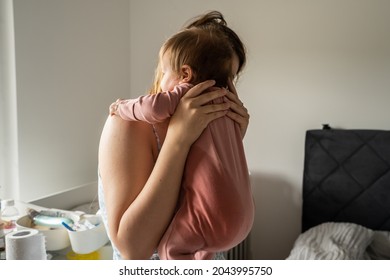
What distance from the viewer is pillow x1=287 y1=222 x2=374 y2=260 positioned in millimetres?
1432

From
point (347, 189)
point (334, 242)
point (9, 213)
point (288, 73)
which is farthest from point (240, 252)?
point (9, 213)

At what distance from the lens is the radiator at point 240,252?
1697 mm

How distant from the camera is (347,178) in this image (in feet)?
5.65

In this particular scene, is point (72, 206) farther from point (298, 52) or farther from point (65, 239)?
point (298, 52)

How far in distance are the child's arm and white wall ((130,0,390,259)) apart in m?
1.37

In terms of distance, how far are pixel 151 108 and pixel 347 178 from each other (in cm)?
148

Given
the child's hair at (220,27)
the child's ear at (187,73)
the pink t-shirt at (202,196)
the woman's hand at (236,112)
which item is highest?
the child's hair at (220,27)

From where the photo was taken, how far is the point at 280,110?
186 centimetres

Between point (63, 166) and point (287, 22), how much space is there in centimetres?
136

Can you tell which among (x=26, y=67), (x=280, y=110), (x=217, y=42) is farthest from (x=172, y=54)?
(x=280, y=110)

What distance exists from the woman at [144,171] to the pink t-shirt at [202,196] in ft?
0.07

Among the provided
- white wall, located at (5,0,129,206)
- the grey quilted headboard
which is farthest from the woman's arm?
the grey quilted headboard

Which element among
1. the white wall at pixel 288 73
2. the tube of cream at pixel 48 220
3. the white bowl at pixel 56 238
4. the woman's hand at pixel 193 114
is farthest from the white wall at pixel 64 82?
the woman's hand at pixel 193 114

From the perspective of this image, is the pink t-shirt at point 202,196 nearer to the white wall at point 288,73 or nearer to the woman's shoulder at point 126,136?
the woman's shoulder at point 126,136
